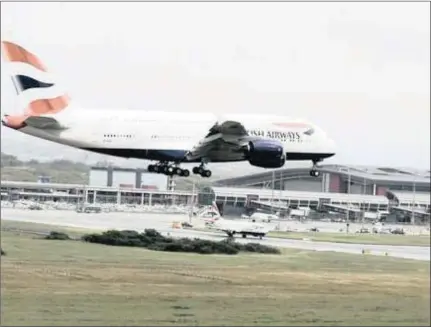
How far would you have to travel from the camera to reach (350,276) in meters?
10.1

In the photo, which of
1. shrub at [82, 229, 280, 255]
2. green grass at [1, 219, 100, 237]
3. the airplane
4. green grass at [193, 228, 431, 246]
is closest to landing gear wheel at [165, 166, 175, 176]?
the airplane

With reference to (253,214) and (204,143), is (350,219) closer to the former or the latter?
(253,214)

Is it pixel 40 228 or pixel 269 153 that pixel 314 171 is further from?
pixel 40 228

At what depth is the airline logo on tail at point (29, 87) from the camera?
311 inches

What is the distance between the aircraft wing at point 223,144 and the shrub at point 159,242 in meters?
1.78

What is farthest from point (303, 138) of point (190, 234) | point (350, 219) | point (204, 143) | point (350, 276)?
A: point (190, 234)

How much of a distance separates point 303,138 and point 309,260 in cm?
268

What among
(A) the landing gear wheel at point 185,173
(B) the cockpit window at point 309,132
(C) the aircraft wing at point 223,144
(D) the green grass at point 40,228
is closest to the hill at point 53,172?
(A) the landing gear wheel at point 185,173

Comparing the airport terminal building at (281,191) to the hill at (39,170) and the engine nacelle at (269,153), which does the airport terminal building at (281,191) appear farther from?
the engine nacelle at (269,153)

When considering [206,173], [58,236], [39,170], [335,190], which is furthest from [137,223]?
[335,190]

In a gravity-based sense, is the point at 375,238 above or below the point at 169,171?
below

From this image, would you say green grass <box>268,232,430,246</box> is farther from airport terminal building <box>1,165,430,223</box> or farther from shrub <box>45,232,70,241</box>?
shrub <box>45,232,70,241</box>

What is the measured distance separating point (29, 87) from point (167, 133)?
160 centimetres

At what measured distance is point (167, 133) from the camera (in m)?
7.81
